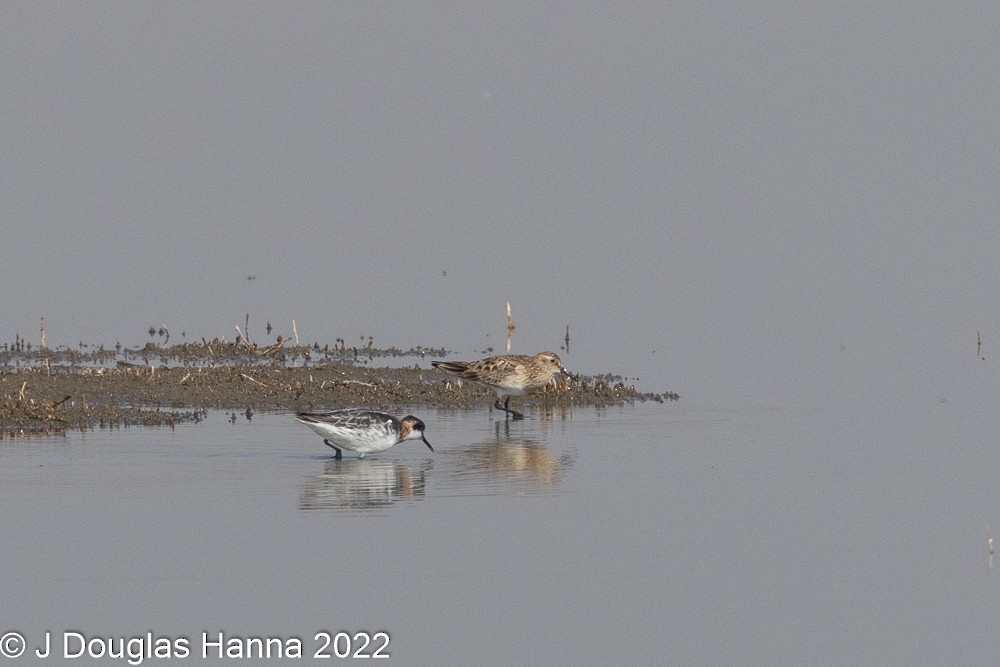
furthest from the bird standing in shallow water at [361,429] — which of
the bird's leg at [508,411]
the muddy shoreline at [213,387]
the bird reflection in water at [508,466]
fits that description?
the bird's leg at [508,411]

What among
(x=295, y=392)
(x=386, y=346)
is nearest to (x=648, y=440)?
(x=295, y=392)

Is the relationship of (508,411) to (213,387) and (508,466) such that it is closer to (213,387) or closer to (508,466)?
(213,387)

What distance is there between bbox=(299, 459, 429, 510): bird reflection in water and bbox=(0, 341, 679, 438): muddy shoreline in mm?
4713

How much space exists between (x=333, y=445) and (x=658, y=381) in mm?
11257

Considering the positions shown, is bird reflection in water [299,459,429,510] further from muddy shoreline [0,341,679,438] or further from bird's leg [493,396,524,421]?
bird's leg [493,396,524,421]

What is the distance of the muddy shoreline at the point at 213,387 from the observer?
2753 cm

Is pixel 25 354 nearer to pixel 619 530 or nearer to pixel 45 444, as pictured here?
pixel 45 444

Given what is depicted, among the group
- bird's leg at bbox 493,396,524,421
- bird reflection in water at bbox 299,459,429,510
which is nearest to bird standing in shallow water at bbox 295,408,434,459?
bird reflection in water at bbox 299,459,429,510

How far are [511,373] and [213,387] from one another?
5224 millimetres

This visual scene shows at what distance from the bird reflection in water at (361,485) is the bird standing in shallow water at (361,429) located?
10.0 inches

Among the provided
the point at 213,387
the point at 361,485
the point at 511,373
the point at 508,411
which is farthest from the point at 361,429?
the point at 213,387

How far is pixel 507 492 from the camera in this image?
21469 millimetres

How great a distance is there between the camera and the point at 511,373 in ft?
100.0

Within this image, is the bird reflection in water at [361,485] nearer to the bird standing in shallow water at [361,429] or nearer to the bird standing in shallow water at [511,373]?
the bird standing in shallow water at [361,429]
